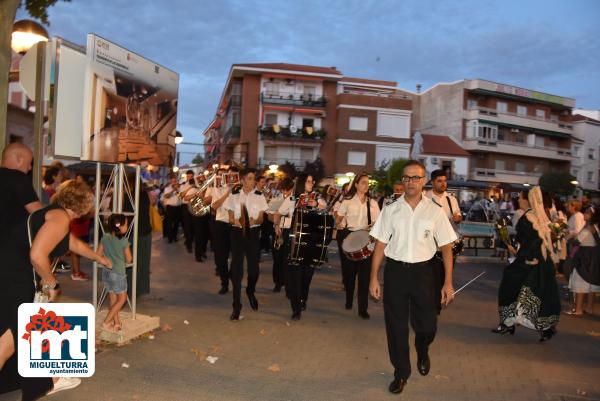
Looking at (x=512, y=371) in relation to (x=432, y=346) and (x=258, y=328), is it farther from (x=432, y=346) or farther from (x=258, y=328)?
(x=258, y=328)

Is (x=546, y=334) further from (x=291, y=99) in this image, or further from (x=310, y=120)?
(x=310, y=120)

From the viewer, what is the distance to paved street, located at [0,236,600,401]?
493cm

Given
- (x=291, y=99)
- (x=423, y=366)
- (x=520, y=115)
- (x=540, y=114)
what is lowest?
(x=423, y=366)

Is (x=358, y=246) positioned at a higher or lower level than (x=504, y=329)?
higher

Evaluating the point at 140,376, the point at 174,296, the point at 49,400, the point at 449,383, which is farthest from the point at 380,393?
the point at 174,296

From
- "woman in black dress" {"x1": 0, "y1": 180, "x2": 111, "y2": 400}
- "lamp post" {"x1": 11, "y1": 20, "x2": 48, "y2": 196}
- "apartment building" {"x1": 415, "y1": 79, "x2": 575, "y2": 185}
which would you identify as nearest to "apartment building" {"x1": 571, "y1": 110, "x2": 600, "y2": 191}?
"apartment building" {"x1": 415, "y1": 79, "x2": 575, "y2": 185}

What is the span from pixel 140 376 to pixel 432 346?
11.3ft

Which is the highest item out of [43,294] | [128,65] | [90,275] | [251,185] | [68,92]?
[128,65]

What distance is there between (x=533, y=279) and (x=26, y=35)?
699cm

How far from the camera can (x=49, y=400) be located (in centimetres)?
446

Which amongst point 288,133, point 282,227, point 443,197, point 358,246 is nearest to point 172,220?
point 282,227

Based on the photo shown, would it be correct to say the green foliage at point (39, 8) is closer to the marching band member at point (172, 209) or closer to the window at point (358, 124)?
the marching band member at point (172, 209)

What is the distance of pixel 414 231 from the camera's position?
4969 mm

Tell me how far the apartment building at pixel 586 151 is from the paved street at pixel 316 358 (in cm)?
6365
